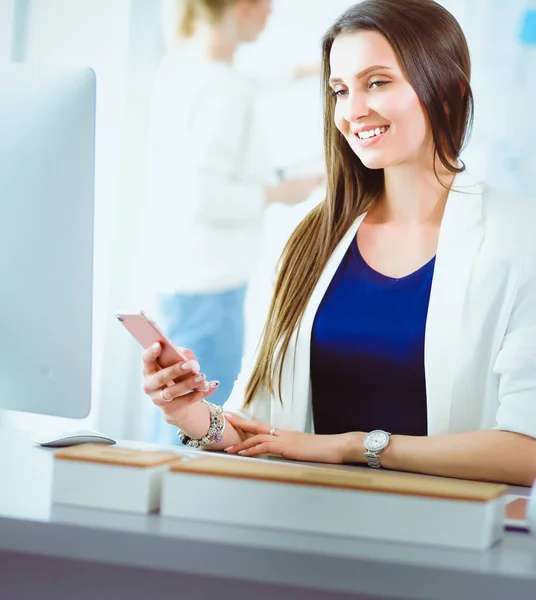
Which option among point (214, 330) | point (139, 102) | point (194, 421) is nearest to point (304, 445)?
point (194, 421)

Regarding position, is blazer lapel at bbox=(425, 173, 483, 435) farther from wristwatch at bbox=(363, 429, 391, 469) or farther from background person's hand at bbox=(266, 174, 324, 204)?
background person's hand at bbox=(266, 174, 324, 204)

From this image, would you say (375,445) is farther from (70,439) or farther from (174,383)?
(70,439)

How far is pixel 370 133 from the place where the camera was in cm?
182

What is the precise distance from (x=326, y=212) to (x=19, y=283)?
95 centimetres

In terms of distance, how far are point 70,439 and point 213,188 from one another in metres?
2.63

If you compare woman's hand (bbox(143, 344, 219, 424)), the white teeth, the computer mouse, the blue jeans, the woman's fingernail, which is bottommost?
the computer mouse

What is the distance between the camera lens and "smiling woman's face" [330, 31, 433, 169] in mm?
1797

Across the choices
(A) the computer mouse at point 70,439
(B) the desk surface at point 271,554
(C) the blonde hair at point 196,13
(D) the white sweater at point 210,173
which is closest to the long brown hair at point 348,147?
(A) the computer mouse at point 70,439

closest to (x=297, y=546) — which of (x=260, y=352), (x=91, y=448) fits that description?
(x=91, y=448)

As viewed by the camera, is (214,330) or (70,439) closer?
(70,439)

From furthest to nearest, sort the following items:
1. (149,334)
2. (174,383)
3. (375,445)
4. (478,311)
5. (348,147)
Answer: (348,147), (478,311), (375,445), (174,383), (149,334)

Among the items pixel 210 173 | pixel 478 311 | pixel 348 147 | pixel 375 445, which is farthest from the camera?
pixel 210 173

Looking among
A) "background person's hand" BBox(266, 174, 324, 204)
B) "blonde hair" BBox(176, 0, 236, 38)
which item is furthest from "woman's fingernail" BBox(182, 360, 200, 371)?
"blonde hair" BBox(176, 0, 236, 38)

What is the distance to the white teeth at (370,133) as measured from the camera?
1.81 m
